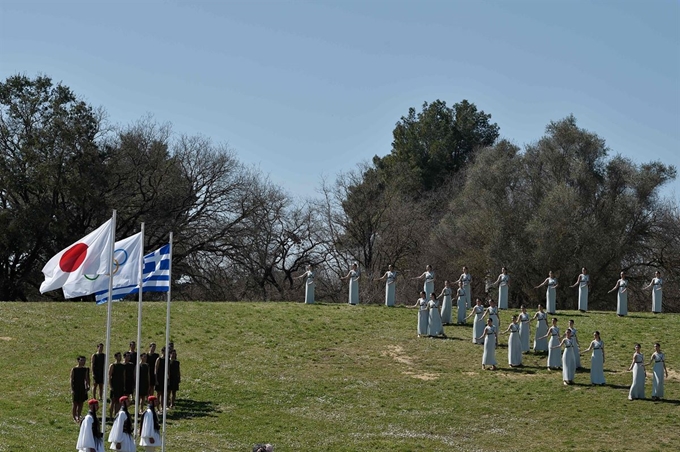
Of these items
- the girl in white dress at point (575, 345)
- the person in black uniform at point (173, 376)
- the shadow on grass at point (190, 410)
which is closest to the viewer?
the shadow on grass at point (190, 410)

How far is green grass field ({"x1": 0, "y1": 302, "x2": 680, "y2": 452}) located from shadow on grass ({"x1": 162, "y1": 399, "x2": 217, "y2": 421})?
0.21 feet

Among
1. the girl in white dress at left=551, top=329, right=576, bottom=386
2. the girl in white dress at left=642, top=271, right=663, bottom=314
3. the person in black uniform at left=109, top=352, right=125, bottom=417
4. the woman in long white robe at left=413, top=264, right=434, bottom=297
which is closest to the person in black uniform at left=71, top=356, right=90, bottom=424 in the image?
the person in black uniform at left=109, top=352, right=125, bottom=417

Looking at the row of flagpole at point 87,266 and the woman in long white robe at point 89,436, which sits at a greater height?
the row of flagpole at point 87,266

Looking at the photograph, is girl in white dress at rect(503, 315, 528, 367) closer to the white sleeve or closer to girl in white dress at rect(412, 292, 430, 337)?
girl in white dress at rect(412, 292, 430, 337)

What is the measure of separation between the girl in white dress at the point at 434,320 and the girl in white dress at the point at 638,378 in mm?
9928

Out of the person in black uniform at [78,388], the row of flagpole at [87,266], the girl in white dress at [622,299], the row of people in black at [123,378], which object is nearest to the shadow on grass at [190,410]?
the row of people in black at [123,378]

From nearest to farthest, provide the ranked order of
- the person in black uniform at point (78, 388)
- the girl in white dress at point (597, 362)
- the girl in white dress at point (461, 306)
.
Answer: the person in black uniform at point (78, 388), the girl in white dress at point (597, 362), the girl in white dress at point (461, 306)

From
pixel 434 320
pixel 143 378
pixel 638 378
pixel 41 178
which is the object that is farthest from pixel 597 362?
pixel 41 178

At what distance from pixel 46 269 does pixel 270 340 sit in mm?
19338

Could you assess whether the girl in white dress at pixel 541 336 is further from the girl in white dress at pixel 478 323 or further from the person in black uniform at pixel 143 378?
the person in black uniform at pixel 143 378

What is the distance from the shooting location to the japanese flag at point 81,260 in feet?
68.1

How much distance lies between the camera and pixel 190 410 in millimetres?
29547

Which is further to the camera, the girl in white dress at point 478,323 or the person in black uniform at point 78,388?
the girl in white dress at point 478,323

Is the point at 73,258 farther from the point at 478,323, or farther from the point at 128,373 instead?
the point at 478,323
